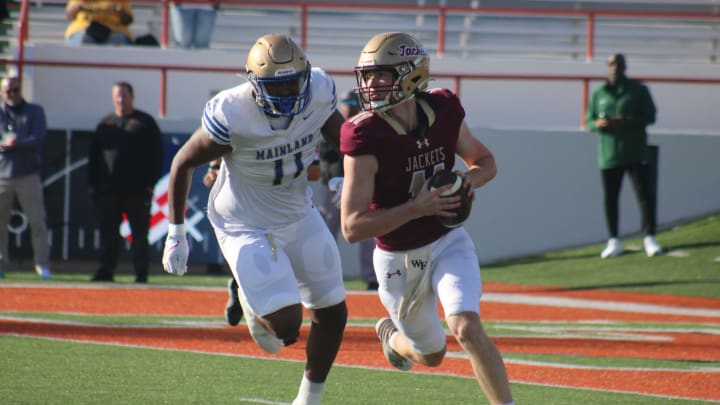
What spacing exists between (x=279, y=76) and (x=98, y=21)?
12.1 metres

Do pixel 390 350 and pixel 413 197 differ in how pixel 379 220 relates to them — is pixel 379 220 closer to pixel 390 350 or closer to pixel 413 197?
pixel 413 197

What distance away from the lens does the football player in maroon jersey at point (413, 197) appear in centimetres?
502

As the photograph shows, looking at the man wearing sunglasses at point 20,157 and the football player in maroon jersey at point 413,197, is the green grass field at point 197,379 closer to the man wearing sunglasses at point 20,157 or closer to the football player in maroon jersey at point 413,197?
the football player in maroon jersey at point 413,197

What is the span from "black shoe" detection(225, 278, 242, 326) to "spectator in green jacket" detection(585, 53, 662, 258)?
5.62 metres

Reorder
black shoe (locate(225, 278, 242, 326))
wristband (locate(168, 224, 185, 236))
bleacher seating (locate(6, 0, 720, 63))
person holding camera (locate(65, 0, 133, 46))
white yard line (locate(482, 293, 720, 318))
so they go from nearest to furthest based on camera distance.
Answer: wristband (locate(168, 224, 185, 236)), black shoe (locate(225, 278, 242, 326)), white yard line (locate(482, 293, 720, 318)), person holding camera (locate(65, 0, 133, 46)), bleacher seating (locate(6, 0, 720, 63))

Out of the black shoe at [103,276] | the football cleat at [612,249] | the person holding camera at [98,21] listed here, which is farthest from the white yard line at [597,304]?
the person holding camera at [98,21]

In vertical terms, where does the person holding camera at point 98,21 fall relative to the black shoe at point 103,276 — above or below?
above

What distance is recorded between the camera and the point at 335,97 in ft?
19.7

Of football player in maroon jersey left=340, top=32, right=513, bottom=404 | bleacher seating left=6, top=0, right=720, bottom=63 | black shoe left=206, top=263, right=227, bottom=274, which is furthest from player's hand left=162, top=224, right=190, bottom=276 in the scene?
bleacher seating left=6, top=0, right=720, bottom=63

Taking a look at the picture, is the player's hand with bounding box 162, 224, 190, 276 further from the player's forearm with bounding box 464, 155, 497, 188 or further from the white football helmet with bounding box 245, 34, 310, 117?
the player's forearm with bounding box 464, 155, 497, 188

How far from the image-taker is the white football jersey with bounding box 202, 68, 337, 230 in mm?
5703

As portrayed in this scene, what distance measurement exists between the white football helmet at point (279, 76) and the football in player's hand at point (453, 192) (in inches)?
36.1

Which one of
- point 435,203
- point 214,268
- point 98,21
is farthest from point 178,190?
point 98,21

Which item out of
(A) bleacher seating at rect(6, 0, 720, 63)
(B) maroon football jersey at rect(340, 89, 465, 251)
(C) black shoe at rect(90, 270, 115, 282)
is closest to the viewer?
(B) maroon football jersey at rect(340, 89, 465, 251)
